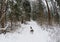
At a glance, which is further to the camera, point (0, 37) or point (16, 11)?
point (16, 11)

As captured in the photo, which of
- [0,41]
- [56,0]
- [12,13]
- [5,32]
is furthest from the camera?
[56,0]

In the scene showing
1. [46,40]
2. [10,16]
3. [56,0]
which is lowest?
[46,40]

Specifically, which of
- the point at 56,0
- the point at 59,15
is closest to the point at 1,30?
the point at 56,0

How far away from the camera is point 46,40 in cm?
1318

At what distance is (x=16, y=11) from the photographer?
719 inches

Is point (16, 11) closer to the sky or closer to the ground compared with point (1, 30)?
closer to the sky

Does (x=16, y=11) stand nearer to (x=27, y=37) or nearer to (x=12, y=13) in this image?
(x=12, y=13)

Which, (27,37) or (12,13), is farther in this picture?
(12,13)

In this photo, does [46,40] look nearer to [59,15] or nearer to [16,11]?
[16,11]

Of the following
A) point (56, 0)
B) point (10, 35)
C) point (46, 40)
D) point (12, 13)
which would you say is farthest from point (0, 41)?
point (56, 0)

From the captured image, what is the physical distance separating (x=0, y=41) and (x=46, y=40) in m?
3.78

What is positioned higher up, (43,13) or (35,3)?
(35,3)

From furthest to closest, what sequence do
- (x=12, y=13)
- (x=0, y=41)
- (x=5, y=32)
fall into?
1. (x=12, y=13)
2. (x=5, y=32)
3. (x=0, y=41)

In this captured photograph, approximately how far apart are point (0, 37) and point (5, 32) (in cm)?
151
